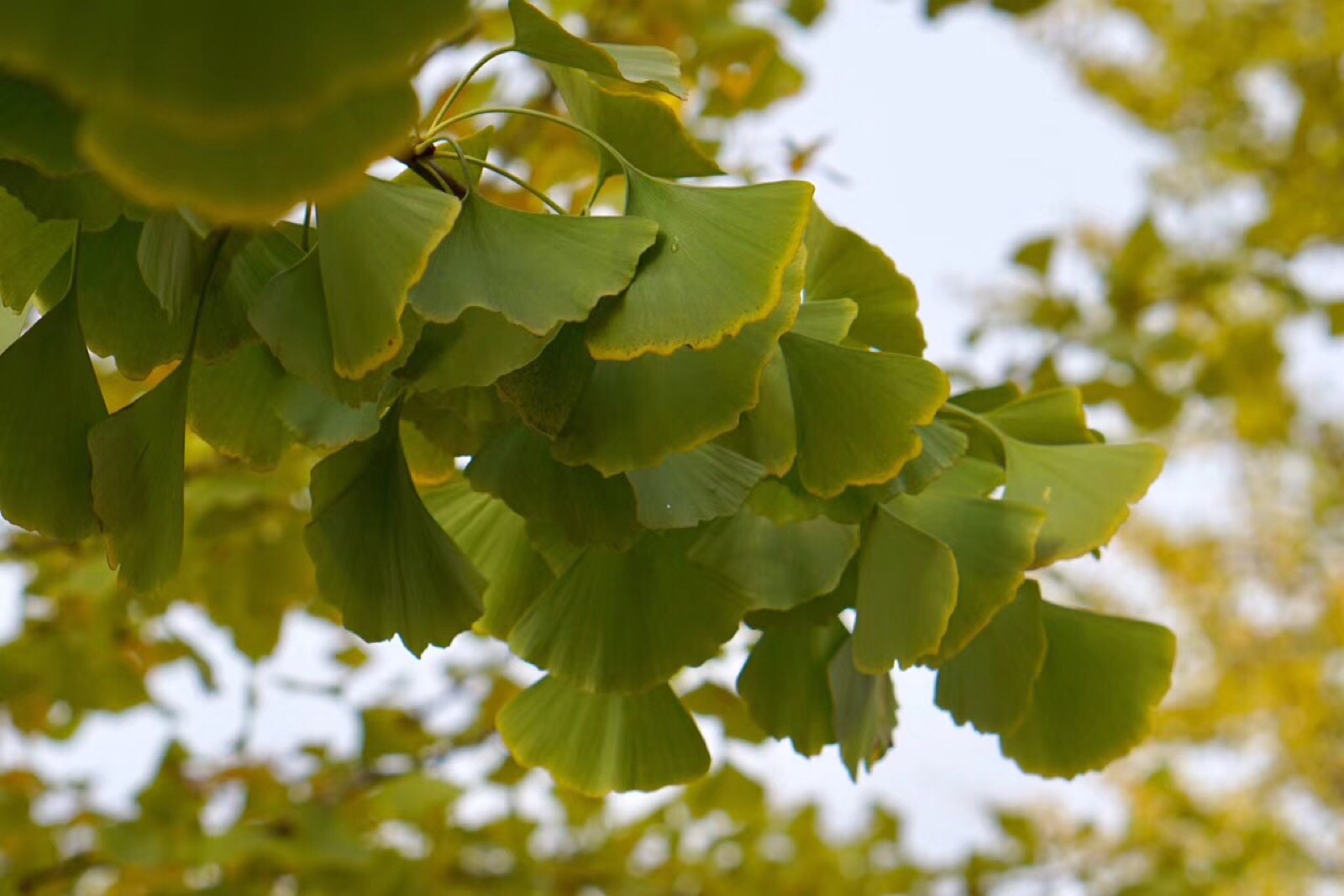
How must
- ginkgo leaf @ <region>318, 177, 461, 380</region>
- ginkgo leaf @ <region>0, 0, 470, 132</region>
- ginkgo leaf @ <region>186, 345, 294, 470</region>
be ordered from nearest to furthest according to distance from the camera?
ginkgo leaf @ <region>0, 0, 470, 132</region>, ginkgo leaf @ <region>318, 177, 461, 380</region>, ginkgo leaf @ <region>186, 345, 294, 470</region>

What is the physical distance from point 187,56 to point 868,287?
0.26m

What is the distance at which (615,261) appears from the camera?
0.30 metres

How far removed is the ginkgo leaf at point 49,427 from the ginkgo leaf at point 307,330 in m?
0.07

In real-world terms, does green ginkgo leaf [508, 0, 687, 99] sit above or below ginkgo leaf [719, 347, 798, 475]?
above

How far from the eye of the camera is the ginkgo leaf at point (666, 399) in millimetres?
307

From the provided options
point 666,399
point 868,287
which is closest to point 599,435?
point 666,399

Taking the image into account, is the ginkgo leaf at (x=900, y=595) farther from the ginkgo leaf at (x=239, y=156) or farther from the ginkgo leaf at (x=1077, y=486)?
the ginkgo leaf at (x=239, y=156)

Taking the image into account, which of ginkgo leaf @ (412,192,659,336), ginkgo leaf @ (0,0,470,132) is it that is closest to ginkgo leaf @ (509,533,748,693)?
ginkgo leaf @ (412,192,659,336)

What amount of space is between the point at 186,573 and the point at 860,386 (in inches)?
28.8

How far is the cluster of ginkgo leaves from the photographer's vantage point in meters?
0.30

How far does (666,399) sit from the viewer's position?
311 mm

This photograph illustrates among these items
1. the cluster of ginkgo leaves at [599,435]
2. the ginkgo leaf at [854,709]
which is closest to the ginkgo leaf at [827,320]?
the cluster of ginkgo leaves at [599,435]

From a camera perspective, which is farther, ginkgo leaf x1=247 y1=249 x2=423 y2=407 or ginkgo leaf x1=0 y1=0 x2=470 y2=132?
ginkgo leaf x1=247 y1=249 x2=423 y2=407

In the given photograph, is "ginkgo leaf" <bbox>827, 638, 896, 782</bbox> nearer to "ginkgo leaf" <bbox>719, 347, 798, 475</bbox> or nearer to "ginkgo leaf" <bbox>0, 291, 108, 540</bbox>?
"ginkgo leaf" <bbox>719, 347, 798, 475</bbox>
